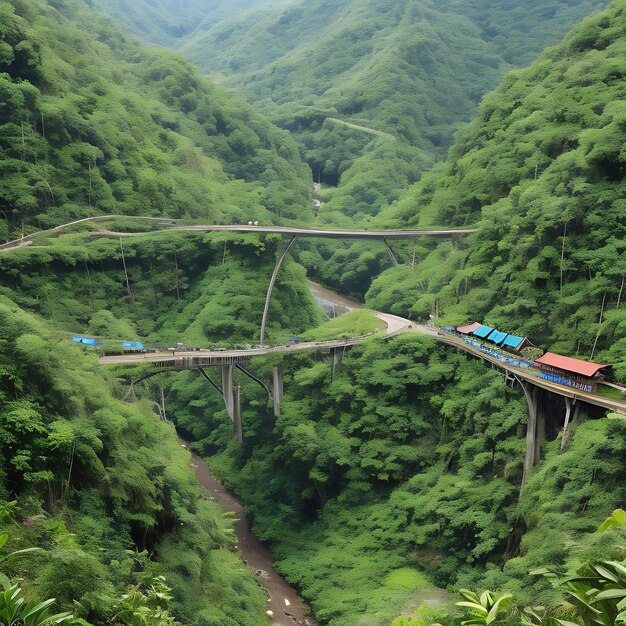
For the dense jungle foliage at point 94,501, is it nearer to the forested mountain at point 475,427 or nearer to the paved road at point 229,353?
the paved road at point 229,353

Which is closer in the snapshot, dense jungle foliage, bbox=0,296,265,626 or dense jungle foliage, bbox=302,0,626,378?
dense jungle foliage, bbox=0,296,265,626

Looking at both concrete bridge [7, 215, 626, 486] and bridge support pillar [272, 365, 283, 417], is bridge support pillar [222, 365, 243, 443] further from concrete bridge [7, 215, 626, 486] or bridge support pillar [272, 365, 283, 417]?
bridge support pillar [272, 365, 283, 417]

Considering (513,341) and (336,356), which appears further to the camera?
(336,356)

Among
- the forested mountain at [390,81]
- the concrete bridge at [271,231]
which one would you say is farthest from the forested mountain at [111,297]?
the forested mountain at [390,81]

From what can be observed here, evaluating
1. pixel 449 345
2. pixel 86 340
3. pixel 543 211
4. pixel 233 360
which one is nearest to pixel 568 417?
pixel 449 345

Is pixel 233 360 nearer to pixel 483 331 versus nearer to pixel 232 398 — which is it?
pixel 232 398

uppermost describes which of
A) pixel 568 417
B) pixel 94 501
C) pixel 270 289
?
pixel 568 417

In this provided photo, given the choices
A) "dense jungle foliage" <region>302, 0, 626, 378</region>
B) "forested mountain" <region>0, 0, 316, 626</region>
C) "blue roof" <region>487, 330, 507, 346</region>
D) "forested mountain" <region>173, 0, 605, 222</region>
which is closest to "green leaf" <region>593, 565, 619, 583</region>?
"forested mountain" <region>0, 0, 316, 626</region>
